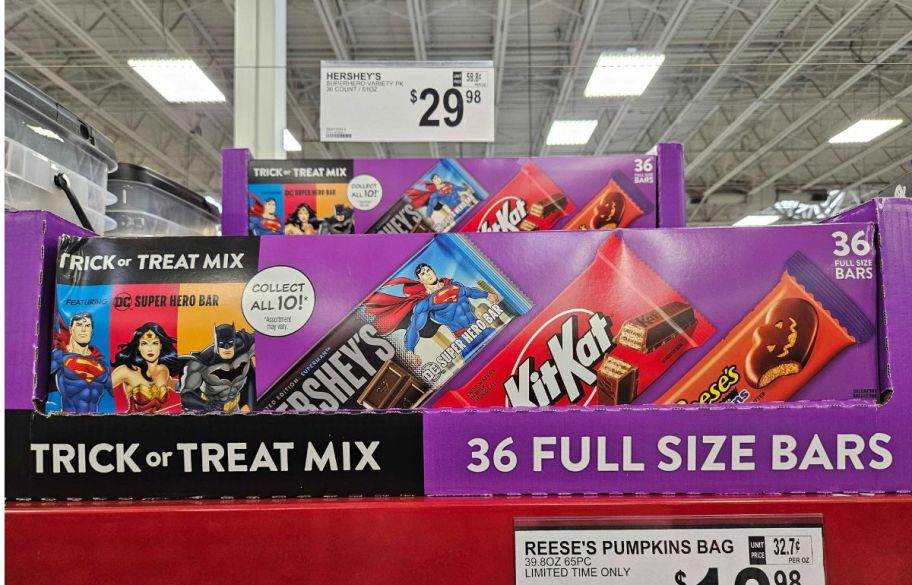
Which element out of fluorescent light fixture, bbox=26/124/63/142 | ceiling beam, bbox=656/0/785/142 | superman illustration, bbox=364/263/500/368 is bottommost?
superman illustration, bbox=364/263/500/368

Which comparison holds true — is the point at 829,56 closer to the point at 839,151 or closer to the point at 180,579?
the point at 839,151

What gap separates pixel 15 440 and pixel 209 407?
0.21 meters

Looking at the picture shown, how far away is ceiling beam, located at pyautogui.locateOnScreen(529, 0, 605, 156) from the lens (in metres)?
5.80

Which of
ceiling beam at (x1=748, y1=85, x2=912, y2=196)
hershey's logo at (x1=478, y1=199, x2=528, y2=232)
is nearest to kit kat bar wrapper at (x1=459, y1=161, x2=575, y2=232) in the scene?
hershey's logo at (x1=478, y1=199, x2=528, y2=232)

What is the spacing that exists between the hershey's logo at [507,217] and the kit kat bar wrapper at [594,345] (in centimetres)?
51

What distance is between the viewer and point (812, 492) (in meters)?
0.62

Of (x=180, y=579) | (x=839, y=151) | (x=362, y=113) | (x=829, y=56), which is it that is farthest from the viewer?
(x=839, y=151)

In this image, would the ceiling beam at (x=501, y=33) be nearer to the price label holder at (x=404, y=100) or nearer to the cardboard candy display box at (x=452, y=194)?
the price label holder at (x=404, y=100)

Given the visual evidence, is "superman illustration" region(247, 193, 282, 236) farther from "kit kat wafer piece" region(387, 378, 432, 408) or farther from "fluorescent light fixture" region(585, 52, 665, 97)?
"fluorescent light fixture" region(585, 52, 665, 97)

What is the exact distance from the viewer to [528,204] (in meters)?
1.17

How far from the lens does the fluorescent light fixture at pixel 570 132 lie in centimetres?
803

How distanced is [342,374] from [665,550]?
1.27ft

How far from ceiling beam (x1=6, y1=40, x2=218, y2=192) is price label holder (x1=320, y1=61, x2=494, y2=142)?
15.5ft

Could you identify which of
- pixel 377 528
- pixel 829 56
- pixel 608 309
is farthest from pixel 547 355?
pixel 829 56
